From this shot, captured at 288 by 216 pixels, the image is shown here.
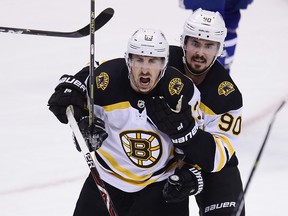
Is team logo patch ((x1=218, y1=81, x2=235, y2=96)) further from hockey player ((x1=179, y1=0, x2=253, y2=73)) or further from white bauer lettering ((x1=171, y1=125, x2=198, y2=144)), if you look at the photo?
hockey player ((x1=179, y1=0, x2=253, y2=73))

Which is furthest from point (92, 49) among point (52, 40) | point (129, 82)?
point (52, 40)

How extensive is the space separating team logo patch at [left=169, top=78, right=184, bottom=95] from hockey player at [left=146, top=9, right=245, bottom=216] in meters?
0.15

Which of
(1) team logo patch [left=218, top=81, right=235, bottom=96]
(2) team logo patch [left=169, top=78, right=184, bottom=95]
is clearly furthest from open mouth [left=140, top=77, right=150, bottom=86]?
(1) team logo patch [left=218, top=81, right=235, bottom=96]

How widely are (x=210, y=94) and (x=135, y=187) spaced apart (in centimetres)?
44

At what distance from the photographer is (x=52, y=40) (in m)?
6.16

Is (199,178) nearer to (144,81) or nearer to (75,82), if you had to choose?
(144,81)

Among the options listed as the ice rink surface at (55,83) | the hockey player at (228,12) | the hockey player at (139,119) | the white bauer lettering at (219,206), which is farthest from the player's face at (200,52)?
the ice rink surface at (55,83)

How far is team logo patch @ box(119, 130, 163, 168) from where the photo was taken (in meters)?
3.12

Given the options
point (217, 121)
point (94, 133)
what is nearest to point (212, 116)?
point (217, 121)

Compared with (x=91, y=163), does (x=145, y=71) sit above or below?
above

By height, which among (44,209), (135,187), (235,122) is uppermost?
(235,122)

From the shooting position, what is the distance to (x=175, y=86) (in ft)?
10.3

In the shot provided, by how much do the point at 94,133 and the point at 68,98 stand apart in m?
0.17

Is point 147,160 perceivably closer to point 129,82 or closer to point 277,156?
point 129,82
